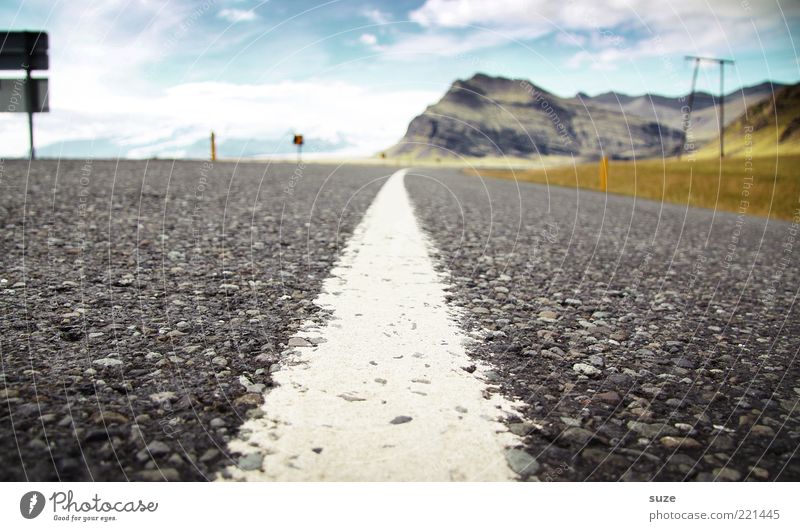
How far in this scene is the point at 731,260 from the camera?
689cm

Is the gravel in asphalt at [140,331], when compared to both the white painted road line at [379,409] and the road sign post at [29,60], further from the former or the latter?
the road sign post at [29,60]

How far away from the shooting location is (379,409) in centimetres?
209

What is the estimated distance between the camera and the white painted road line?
5.64 ft

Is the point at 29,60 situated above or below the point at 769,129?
below

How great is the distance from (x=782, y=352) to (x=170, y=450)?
12.1 feet

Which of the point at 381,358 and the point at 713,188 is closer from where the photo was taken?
the point at 381,358

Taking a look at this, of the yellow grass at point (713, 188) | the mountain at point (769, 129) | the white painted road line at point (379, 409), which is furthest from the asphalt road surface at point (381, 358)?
the mountain at point (769, 129)

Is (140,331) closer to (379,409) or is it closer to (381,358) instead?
(381,358)

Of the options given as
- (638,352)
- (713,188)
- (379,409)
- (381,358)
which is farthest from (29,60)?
(713,188)

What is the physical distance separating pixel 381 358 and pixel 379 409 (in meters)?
0.59

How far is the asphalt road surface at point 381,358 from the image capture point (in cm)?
182

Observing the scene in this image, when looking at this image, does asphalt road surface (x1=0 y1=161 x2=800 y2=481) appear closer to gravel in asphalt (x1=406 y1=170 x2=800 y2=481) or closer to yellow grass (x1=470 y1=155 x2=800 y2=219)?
gravel in asphalt (x1=406 y1=170 x2=800 y2=481)

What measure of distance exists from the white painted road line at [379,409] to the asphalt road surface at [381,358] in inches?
0.5

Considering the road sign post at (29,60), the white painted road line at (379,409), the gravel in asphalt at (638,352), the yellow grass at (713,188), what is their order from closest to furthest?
the white painted road line at (379,409) < the gravel in asphalt at (638,352) < the road sign post at (29,60) < the yellow grass at (713,188)
